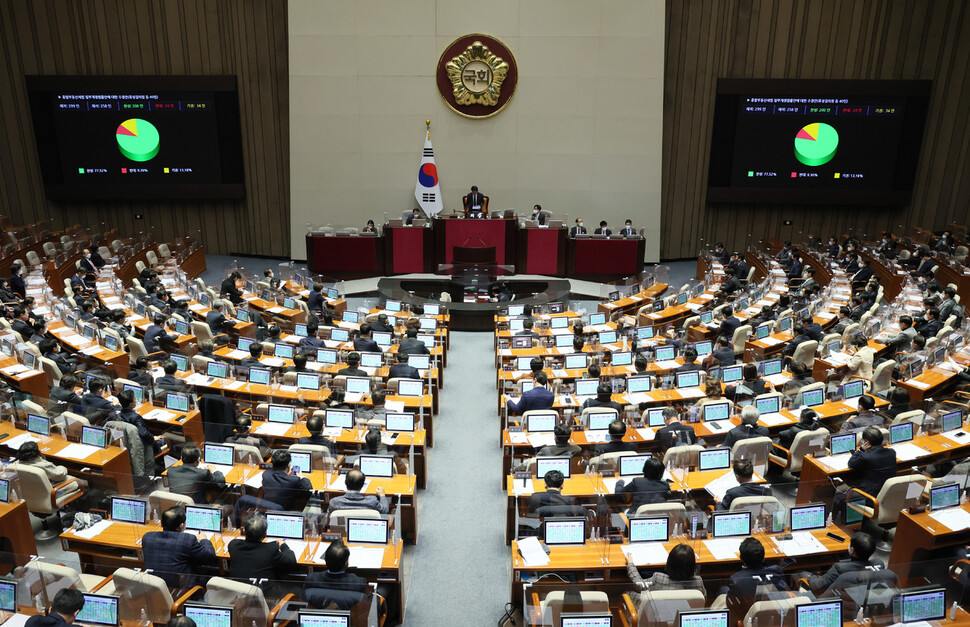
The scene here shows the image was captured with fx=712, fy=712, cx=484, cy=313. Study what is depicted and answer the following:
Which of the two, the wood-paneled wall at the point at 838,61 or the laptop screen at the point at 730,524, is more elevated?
the wood-paneled wall at the point at 838,61

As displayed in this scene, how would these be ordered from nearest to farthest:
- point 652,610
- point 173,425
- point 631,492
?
point 652,610 < point 631,492 < point 173,425

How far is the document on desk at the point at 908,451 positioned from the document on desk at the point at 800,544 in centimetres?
218

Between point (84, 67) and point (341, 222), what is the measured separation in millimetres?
8537

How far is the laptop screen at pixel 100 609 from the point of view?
205 inches

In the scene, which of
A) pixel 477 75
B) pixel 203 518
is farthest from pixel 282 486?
pixel 477 75

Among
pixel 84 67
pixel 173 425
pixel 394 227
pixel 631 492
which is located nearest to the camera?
pixel 631 492

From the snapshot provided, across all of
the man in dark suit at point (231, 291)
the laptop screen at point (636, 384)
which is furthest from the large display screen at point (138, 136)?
the laptop screen at point (636, 384)

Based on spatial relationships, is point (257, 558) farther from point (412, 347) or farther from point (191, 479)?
point (412, 347)

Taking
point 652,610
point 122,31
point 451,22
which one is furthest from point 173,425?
point 122,31

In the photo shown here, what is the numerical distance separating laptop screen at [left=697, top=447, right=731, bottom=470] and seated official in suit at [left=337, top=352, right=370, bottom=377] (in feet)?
16.0

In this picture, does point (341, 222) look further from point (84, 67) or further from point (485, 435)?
point (485, 435)

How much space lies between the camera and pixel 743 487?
662cm

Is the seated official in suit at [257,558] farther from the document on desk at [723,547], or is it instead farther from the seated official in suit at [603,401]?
the seated official in suit at [603,401]

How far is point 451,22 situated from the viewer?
1967 cm
